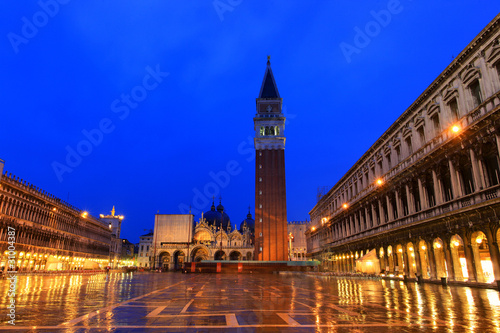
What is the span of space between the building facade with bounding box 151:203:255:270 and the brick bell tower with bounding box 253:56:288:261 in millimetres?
18185

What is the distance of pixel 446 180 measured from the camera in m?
27.3

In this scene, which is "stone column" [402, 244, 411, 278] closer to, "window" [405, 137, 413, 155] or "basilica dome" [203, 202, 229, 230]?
"window" [405, 137, 413, 155]

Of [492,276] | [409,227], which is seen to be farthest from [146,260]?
[492,276]

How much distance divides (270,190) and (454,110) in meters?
60.2

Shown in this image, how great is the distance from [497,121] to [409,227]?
44.9 ft

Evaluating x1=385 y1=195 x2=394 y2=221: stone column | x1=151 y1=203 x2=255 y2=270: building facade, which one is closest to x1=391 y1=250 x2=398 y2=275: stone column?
x1=385 y1=195 x2=394 y2=221: stone column

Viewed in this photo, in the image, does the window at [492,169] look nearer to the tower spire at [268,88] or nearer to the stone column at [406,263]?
the stone column at [406,263]

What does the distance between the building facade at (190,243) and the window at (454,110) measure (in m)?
78.8

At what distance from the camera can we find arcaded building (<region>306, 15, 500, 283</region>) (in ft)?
72.0

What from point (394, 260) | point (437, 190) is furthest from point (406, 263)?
point (437, 190)

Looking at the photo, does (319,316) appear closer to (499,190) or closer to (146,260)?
(499,190)

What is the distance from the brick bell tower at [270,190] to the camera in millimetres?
81625

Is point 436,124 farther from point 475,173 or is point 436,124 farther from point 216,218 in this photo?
point 216,218

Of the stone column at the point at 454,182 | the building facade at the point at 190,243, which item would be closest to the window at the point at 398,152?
the stone column at the point at 454,182
